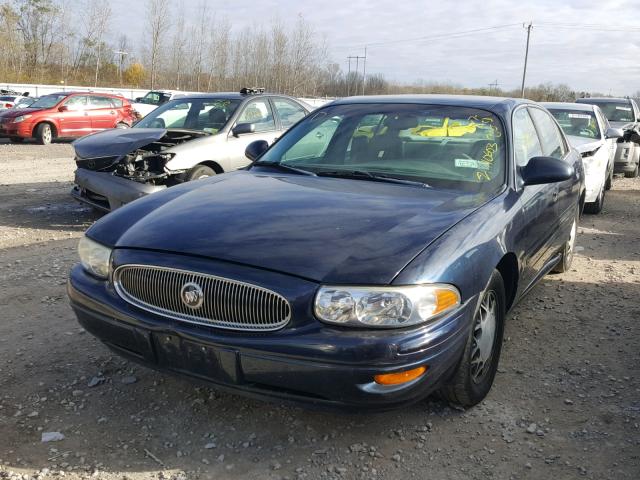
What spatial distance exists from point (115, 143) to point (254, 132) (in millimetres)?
1701

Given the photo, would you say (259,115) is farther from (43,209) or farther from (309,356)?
(309,356)

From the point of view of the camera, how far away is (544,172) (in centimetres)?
348

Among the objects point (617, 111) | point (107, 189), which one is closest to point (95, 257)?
point (107, 189)

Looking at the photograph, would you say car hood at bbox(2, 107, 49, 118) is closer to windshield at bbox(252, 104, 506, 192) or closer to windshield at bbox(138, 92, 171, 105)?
windshield at bbox(138, 92, 171, 105)

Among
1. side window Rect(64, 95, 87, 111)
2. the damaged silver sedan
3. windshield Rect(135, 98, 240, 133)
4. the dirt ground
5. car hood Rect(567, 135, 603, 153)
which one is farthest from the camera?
side window Rect(64, 95, 87, 111)

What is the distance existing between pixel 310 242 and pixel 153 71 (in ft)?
183

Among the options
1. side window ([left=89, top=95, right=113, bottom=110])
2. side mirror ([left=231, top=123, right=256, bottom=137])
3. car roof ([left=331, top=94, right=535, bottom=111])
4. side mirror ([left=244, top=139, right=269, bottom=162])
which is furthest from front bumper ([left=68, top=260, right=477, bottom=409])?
side window ([left=89, top=95, right=113, bottom=110])

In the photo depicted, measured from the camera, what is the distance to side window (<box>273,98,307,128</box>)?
809 centimetres

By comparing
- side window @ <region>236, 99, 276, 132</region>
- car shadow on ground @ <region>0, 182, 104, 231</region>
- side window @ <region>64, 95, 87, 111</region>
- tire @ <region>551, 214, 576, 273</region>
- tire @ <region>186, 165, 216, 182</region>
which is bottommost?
car shadow on ground @ <region>0, 182, 104, 231</region>

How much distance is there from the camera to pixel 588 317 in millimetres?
4457

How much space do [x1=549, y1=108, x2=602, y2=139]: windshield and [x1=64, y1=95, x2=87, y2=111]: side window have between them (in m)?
13.9

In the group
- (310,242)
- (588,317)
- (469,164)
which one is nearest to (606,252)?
(588,317)

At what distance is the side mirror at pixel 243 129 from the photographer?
7043 millimetres

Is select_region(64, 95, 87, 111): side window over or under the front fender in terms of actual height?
over
